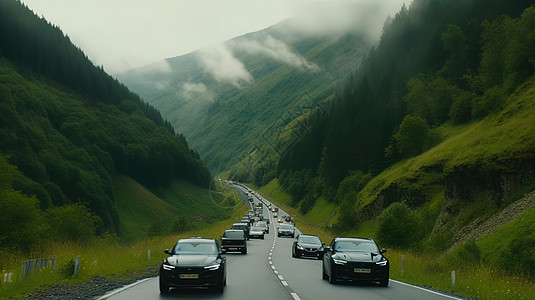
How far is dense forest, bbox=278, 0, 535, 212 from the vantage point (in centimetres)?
7769

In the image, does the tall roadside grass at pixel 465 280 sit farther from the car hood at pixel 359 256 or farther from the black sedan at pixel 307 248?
the black sedan at pixel 307 248

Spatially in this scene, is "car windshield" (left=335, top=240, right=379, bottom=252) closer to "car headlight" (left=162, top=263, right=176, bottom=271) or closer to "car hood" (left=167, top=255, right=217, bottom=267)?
"car hood" (left=167, top=255, right=217, bottom=267)

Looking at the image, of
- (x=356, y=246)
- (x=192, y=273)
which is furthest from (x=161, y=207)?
(x=192, y=273)

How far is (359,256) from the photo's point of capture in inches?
702

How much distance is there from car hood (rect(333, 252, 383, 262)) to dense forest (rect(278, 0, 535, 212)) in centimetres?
5509

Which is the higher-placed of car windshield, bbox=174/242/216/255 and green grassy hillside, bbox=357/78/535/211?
green grassy hillside, bbox=357/78/535/211

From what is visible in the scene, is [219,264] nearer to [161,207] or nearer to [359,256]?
[359,256]

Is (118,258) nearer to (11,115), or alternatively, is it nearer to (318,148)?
(11,115)

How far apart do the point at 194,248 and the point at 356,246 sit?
588 cm

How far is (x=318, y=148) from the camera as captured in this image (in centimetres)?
14775

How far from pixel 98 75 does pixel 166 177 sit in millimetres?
36839

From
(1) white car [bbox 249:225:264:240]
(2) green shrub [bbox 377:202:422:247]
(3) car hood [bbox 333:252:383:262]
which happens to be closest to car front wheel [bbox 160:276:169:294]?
(3) car hood [bbox 333:252:383:262]

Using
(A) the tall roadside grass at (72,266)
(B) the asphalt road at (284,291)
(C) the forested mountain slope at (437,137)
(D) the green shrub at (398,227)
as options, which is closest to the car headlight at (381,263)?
(B) the asphalt road at (284,291)

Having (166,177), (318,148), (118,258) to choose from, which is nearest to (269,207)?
(318,148)
